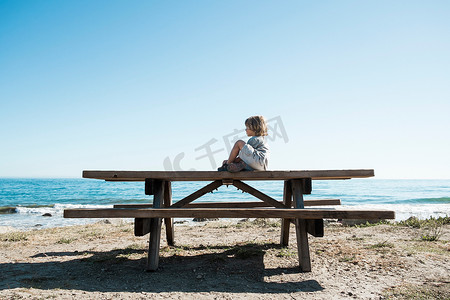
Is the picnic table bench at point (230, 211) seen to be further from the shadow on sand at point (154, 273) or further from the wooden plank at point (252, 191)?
the shadow on sand at point (154, 273)

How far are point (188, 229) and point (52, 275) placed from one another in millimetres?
3561

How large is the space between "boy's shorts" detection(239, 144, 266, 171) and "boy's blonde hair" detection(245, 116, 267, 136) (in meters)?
0.39

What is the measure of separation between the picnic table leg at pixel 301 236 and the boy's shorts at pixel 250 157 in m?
0.53

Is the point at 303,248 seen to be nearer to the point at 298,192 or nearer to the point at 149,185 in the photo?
the point at 298,192

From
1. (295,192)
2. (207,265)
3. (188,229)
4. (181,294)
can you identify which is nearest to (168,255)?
(207,265)

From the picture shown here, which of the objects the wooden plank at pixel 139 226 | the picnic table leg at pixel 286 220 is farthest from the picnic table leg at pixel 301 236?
the wooden plank at pixel 139 226

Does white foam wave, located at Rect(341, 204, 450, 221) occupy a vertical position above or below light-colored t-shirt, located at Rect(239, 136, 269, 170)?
below

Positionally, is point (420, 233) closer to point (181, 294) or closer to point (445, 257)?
point (445, 257)

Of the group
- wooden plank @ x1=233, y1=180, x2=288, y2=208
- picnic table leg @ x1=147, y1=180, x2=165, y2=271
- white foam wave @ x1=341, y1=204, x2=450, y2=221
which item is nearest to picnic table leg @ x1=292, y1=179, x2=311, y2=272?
wooden plank @ x1=233, y1=180, x2=288, y2=208

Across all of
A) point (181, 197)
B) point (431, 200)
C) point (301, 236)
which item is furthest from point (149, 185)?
point (431, 200)

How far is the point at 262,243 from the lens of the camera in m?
4.82

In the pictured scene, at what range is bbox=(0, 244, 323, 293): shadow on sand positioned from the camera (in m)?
2.93

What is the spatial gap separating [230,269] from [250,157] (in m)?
1.38

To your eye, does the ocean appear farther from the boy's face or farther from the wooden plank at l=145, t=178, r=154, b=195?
the wooden plank at l=145, t=178, r=154, b=195
